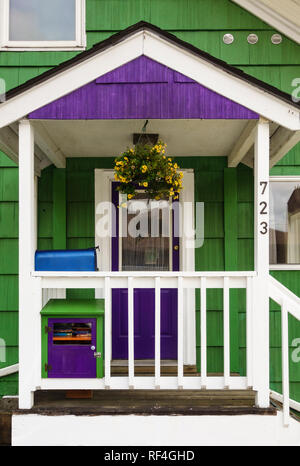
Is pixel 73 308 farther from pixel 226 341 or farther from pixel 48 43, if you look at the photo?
pixel 48 43

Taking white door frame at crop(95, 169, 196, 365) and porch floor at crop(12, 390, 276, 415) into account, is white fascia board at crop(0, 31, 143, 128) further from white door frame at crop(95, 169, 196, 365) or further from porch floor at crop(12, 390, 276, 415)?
porch floor at crop(12, 390, 276, 415)

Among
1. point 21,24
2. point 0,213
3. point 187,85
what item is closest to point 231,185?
point 187,85

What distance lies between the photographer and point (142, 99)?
3086mm

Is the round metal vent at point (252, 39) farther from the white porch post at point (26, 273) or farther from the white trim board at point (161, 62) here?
the white porch post at point (26, 273)

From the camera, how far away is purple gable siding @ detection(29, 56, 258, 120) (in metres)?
3.05

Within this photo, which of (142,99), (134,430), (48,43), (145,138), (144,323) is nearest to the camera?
(134,430)

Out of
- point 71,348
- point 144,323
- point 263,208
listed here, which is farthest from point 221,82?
point 144,323

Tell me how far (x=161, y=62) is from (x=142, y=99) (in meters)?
0.30

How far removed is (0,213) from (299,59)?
3729 mm

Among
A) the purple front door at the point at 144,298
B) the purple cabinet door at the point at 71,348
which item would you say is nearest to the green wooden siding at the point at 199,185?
the purple front door at the point at 144,298

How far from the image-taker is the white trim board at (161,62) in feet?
9.78

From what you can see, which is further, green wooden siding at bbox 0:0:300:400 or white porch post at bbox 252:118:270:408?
green wooden siding at bbox 0:0:300:400

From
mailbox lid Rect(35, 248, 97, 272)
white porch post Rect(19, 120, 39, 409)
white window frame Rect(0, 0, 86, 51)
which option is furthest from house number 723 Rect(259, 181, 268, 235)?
white window frame Rect(0, 0, 86, 51)

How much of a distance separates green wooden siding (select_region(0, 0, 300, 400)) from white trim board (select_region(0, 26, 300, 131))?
4.61 ft
